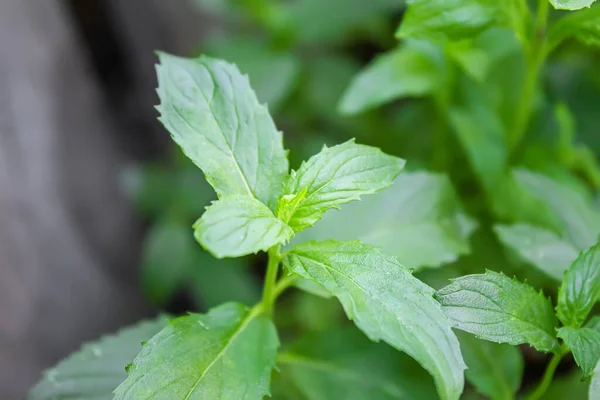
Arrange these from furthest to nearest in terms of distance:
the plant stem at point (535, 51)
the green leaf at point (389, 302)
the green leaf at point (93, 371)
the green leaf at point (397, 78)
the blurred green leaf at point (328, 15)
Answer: the blurred green leaf at point (328, 15)
the green leaf at point (397, 78)
the plant stem at point (535, 51)
the green leaf at point (93, 371)
the green leaf at point (389, 302)

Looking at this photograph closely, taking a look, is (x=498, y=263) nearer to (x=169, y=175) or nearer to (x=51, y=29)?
(x=169, y=175)

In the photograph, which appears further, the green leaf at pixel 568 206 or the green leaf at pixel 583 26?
the green leaf at pixel 568 206

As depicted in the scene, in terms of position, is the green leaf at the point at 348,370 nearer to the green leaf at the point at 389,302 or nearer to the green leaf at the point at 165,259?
the green leaf at the point at 389,302

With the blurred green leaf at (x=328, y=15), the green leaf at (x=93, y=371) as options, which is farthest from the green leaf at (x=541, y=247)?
the blurred green leaf at (x=328, y=15)

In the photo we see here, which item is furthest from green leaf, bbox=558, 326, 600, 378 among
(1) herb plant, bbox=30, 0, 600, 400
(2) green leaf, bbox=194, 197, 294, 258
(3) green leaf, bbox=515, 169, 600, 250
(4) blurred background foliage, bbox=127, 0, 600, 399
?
(2) green leaf, bbox=194, 197, 294, 258

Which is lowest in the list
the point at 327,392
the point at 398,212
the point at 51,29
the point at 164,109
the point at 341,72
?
the point at 327,392

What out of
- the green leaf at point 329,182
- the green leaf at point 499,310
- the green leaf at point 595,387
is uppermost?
the green leaf at point 329,182

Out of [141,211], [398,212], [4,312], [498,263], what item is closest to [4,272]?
[4,312]

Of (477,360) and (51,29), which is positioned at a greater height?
(51,29)
